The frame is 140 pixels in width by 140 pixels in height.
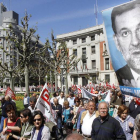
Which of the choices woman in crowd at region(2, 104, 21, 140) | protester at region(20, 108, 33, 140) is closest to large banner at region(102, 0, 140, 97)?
protester at region(20, 108, 33, 140)

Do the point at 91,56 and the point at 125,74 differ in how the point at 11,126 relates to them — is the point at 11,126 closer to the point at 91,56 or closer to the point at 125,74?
the point at 125,74

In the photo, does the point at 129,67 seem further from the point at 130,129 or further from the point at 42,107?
the point at 42,107

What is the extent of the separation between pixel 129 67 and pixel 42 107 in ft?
7.81

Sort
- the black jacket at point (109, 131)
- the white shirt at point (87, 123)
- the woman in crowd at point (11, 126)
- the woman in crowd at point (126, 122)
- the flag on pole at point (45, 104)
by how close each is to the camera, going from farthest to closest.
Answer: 1. the flag on pole at point (45, 104)
2. the white shirt at point (87, 123)
3. the woman in crowd at point (126, 122)
4. the woman in crowd at point (11, 126)
5. the black jacket at point (109, 131)

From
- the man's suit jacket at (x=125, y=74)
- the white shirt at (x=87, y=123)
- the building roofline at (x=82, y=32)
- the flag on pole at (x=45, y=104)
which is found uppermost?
the building roofline at (x=82, y=32)

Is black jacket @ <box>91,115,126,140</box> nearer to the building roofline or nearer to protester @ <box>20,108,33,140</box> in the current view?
protester @ <box>20,108,33,140</box>

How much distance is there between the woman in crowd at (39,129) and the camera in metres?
3.37

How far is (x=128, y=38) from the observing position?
3.37 metres

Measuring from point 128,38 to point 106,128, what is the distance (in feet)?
4.84

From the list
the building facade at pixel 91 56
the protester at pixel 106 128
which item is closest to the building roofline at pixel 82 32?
the building facade at pixel 91 56

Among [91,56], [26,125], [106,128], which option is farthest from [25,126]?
[91,56]

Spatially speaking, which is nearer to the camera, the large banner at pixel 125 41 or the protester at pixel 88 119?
the large banner at pixel 125 41

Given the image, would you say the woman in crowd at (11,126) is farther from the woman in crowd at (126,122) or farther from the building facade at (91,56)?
the building facade at (91,56)

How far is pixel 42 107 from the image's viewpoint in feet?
16.0
